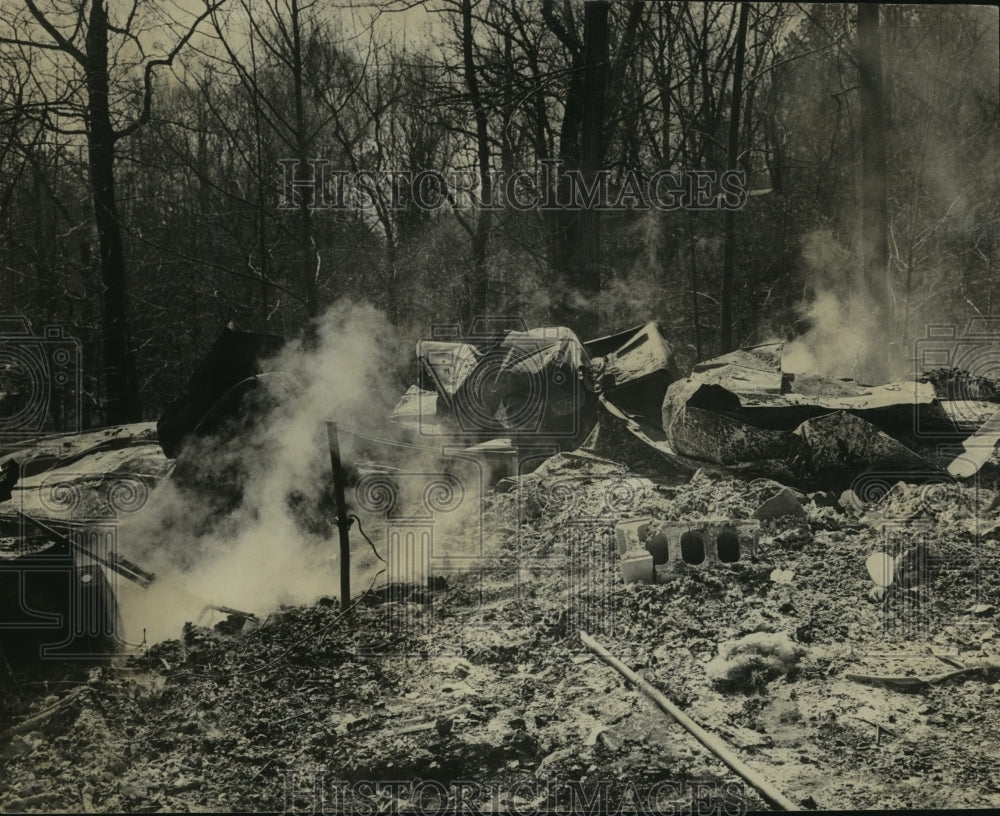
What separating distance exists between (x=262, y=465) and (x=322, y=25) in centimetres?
309

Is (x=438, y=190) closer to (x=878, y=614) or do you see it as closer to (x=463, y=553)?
(x=463, y=553)

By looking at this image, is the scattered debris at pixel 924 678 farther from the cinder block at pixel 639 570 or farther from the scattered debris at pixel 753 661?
the cinder block at pixel 639 570

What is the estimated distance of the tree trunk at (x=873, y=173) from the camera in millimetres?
7496

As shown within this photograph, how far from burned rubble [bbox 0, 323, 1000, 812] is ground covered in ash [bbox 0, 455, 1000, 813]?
12 millimetres

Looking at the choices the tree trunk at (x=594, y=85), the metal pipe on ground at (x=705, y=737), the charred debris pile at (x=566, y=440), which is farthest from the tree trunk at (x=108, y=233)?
the metal pipe on ground at (x=705, y=737)

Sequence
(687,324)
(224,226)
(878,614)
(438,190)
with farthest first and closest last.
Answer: (687,324), (438,190), (224,226), (878,614)

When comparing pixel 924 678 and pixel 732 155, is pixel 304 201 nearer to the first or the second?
pixel 732 155

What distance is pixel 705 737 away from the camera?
9.36ft

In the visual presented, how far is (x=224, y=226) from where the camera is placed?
629 cm

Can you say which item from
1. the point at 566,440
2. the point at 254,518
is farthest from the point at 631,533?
the point at 254,518

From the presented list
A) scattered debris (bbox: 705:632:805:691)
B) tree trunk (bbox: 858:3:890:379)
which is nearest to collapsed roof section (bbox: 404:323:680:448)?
scattered debris (bbox: 705:632:805:691)

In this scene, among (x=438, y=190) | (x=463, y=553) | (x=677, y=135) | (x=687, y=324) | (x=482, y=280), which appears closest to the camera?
(x=463, y=553)

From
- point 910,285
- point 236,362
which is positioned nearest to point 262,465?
point 236,362

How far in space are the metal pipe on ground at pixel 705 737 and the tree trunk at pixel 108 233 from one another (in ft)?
13.9
